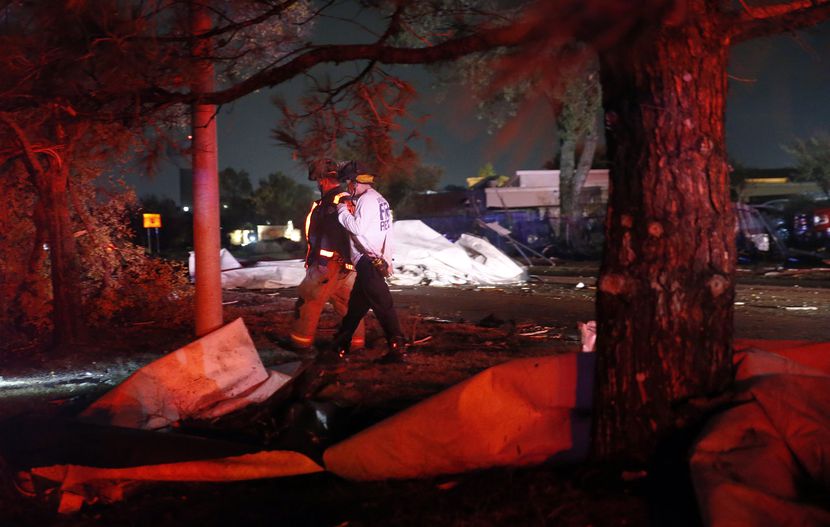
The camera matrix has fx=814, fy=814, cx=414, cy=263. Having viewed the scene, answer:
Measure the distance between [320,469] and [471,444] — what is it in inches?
34.2

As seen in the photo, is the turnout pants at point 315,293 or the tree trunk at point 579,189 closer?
the turnout pants at point 315,293

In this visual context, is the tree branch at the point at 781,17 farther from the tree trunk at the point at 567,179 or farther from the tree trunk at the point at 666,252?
the tree trunk at the point at 567,179

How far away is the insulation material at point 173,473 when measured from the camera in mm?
4477

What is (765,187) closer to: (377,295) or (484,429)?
(377,295)

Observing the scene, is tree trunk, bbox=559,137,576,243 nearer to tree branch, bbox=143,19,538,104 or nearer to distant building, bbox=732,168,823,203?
distant building, bbox=732,168,823,203

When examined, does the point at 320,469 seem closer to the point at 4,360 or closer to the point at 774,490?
the point at 774,490

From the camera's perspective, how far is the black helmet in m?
7.66

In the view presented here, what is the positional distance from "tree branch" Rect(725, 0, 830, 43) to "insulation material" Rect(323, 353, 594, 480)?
2.05 meters

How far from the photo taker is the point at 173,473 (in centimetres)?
451

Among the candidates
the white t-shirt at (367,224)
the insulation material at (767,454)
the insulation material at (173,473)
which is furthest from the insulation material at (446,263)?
the insulation material at (767,454)

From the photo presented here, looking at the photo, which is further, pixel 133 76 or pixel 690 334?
pixel 133 76

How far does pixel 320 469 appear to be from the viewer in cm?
447

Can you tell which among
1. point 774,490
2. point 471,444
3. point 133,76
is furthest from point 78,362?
point 774,490

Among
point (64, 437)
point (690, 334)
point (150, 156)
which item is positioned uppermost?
point (150, 156)
